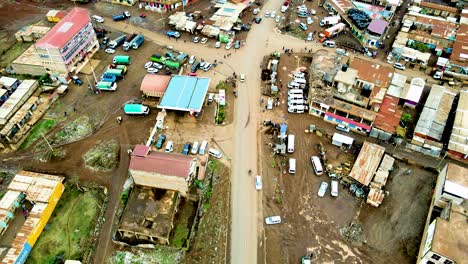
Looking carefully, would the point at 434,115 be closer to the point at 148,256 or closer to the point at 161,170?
the point at 161,170

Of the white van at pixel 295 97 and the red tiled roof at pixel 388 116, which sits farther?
the white van at pixel 295 97

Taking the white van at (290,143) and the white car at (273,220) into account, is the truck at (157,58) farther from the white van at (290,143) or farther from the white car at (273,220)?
the white car at (273,220)

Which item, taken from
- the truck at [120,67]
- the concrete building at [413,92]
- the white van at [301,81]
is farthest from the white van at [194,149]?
the concrete building at [413,92]

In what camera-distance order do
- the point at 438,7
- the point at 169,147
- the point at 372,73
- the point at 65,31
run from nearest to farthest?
the point at 169,147 < the point at 372,73 < the point at 65,31 < the point at 438,7

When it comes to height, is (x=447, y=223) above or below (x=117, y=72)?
below

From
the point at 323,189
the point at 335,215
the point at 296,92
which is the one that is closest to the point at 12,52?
the point at 296,92

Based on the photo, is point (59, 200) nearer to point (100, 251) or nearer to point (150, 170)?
point (100, 251)

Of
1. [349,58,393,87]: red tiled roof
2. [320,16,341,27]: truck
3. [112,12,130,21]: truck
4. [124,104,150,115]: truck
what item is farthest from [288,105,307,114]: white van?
[112,12,130,21]: truck
